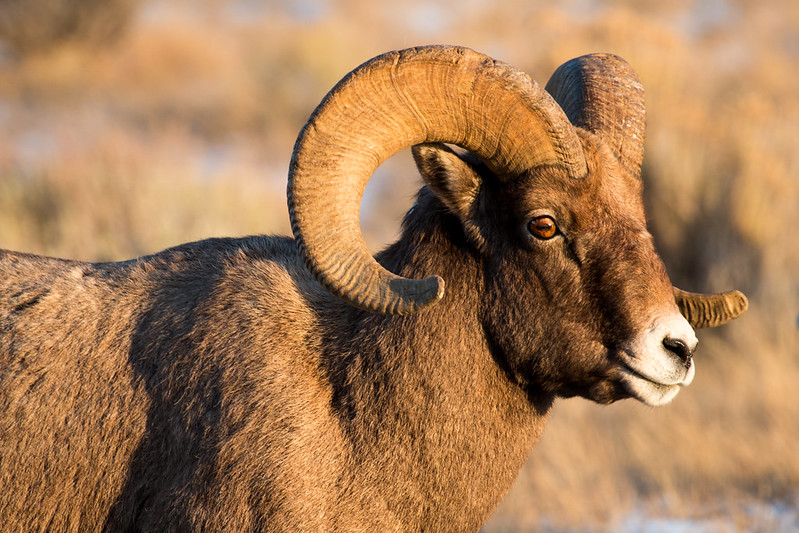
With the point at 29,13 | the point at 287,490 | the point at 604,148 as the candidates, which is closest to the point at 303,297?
the point at 287,490

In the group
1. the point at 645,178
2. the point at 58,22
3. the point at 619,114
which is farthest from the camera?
the point at 58,22

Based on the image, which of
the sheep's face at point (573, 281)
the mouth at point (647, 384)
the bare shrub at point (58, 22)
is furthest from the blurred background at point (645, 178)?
the mouth at point (647, 384)

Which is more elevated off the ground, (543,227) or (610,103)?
(610,103)

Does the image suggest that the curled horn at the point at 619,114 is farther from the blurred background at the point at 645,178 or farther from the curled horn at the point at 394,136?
the blurred background at the point at 645,178

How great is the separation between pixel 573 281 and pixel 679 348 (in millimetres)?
469

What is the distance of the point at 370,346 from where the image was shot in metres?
3.59

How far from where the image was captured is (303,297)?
Answer: 12.4ft

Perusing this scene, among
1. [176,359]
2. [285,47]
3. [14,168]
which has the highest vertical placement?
[285,47]

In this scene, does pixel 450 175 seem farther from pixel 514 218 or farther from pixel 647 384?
pixel 647 384

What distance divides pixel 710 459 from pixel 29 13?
60.8 feet

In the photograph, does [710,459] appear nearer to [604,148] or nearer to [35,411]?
[604,148]

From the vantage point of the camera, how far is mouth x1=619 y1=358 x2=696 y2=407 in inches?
130

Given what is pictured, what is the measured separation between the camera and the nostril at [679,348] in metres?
3.27

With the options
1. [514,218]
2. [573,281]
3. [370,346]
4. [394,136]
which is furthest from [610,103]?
[370,346]
